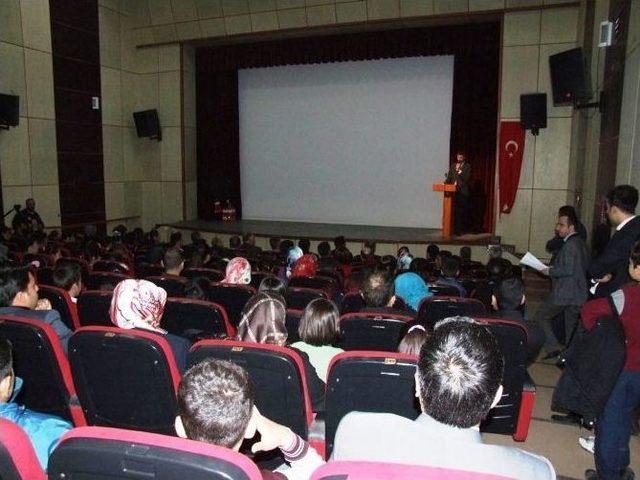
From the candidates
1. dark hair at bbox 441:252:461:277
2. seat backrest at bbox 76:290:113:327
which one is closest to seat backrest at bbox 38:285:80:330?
seat backrest at bbox 76:290:113:327

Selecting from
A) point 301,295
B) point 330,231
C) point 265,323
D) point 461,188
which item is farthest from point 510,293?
point 330,231

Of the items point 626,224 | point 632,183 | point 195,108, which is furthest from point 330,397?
point 195,108

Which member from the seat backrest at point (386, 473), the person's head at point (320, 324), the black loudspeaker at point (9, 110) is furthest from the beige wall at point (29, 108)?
the seat backrest at point (386, 473)

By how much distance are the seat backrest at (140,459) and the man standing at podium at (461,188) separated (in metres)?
8.48

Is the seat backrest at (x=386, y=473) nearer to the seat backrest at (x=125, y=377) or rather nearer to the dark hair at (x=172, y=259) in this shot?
the seat backrest at (x=125, y=377)

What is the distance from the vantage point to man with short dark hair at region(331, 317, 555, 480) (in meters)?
1.18

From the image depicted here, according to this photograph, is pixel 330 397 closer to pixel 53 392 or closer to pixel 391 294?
pixel 53 392

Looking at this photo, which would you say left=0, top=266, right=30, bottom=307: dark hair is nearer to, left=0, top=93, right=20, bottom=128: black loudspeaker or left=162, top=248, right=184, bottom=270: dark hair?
left=162, top=248, right=184, bottom=270: dark hair

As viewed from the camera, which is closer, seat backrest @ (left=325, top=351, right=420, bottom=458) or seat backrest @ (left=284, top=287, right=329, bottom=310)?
seat backrest @ (left=325, top=351, right=420, bottom=458)

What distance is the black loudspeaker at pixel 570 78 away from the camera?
22.9ft

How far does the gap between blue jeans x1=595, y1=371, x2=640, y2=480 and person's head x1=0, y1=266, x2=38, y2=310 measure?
9.65ft

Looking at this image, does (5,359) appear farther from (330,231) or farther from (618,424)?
(330,231)

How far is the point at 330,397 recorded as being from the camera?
202cm

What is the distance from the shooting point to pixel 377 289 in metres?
3.38
